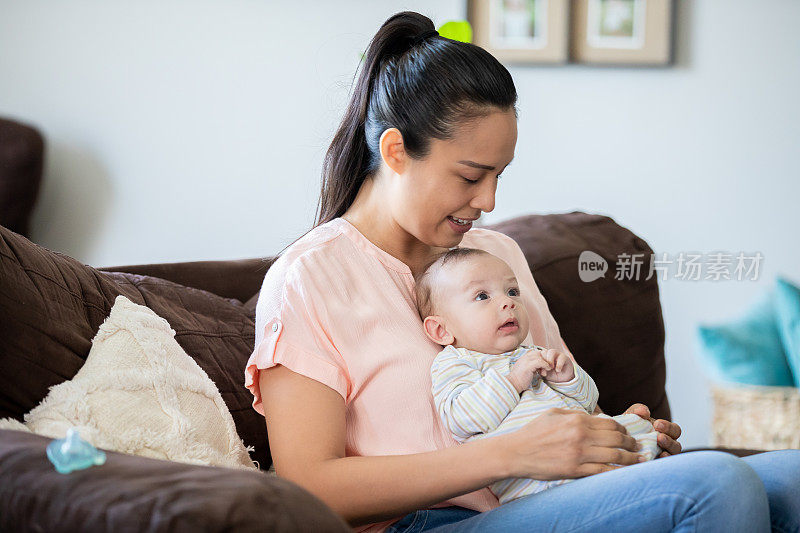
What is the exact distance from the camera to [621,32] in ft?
9.66

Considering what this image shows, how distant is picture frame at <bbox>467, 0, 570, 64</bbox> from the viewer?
2.92 m

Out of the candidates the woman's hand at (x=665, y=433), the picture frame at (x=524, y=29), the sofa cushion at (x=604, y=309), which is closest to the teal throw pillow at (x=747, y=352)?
the sofa cushion at (x=604, y=309)

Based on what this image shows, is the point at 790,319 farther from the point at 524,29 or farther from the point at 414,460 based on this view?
the point at 414,460

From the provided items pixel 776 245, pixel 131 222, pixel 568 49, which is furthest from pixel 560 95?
pixel 131 222

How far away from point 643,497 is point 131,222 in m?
2.11

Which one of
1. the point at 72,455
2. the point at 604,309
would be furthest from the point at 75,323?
the point at 604,309

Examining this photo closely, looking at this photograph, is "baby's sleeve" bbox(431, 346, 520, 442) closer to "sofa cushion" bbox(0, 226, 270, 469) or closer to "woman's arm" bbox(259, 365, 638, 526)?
"woman's arm" bbox(259, 365, 638, 526)

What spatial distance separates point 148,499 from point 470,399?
561mm

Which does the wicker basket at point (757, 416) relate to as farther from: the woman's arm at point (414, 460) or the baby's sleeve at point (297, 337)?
the baby's sleeve at point (297, 337)

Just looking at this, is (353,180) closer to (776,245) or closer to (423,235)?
(423,235)

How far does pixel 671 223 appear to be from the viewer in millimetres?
3023

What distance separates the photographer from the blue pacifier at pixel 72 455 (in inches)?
34.3

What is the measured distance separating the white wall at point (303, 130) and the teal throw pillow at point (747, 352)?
0.75 feet

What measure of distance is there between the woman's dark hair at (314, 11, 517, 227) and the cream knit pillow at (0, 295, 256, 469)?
386mm
